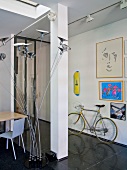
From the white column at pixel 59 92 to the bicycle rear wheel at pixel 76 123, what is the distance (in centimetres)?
163

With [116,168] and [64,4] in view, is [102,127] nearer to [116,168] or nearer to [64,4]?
[116,168]

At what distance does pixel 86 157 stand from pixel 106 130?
3.66 ft

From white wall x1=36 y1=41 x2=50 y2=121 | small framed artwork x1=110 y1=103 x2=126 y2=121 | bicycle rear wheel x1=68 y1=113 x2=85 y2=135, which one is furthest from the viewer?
white wall x1=36 y1=41 x2=50 y2=121

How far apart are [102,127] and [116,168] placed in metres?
1.43

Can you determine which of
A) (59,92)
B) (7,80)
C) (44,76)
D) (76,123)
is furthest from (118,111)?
(7,80)

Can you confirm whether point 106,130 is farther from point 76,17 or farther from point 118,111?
point 76,17

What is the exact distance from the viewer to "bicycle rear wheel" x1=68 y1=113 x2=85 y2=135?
15.0ft

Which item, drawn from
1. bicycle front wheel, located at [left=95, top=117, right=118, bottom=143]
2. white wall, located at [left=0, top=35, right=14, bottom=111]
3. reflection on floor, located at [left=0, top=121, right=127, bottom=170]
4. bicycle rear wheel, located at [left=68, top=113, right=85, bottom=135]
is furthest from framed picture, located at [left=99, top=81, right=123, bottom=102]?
white wall, located at [left=0, top=35, right=14, bottom=111]

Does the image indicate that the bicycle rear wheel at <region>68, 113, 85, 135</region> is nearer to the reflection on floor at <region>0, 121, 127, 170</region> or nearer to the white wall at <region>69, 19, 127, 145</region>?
→ the white wall at <region>69, 19, 127, 145</region>

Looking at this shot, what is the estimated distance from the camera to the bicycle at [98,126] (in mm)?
3867

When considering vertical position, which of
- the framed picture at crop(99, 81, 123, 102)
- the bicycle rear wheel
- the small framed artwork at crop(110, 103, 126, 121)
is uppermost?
the framed picture at crop(99, 81, 123, 102)

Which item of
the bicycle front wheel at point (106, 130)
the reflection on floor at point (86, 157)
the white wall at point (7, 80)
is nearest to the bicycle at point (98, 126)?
the bicycle front wheel at point (106, 130)

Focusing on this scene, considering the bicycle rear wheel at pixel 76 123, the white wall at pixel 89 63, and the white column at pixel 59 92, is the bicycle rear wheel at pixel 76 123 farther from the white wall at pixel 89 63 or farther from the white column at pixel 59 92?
the white column at pixel 59 92

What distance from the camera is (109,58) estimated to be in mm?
3902
